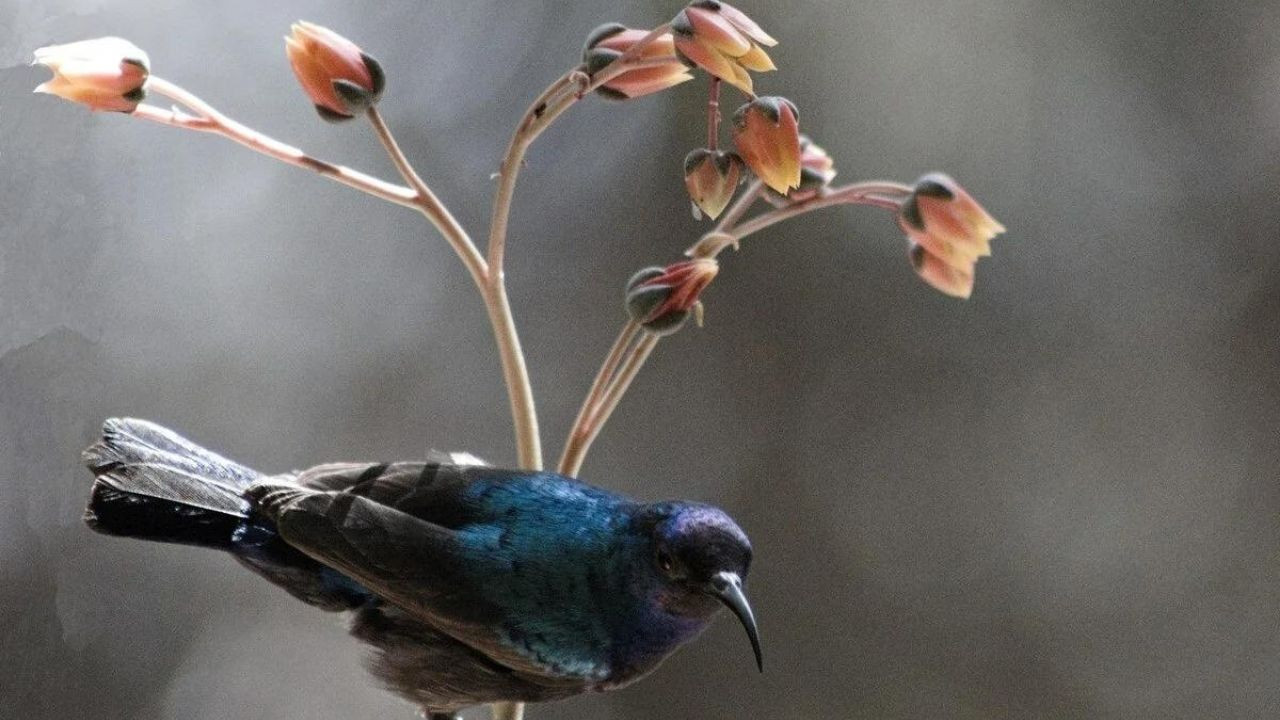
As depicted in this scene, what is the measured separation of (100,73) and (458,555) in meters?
0.30

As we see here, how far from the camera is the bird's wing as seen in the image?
60cm

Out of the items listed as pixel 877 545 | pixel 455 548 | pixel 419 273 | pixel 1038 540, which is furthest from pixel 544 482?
pixel 1038 540

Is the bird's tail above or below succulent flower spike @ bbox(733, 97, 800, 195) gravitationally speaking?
below

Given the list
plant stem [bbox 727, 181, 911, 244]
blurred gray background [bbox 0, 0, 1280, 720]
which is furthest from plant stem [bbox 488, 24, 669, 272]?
blurred gray background [bbox 0, 0, 1280, 720]

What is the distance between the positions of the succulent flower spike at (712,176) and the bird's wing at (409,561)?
0.69ft

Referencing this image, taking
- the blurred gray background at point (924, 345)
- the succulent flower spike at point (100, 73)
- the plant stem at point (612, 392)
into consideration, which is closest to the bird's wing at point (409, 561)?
the plant stem at point (612, 392)

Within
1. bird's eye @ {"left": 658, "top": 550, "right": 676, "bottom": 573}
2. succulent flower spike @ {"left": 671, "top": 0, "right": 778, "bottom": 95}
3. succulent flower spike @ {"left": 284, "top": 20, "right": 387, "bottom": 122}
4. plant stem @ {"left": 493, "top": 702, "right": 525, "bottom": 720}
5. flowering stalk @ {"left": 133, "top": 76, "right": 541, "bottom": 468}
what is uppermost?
succulent flower spike @ {"left": 671, "top": 0, "right": 778, "bottom": 95}

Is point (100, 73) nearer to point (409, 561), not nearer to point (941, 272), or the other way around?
point (409, 561)

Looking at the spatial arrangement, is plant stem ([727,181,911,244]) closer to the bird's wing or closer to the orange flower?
the orange flower

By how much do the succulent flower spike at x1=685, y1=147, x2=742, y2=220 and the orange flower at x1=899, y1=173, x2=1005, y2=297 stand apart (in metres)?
0.13

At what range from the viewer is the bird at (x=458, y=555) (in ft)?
1.99

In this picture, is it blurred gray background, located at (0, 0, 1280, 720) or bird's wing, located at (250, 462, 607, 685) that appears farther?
blurred gray background, located at (0, 0, 1280, 720)

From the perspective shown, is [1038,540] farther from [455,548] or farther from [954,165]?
[455,548]

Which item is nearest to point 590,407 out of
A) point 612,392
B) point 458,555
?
point 612,392
